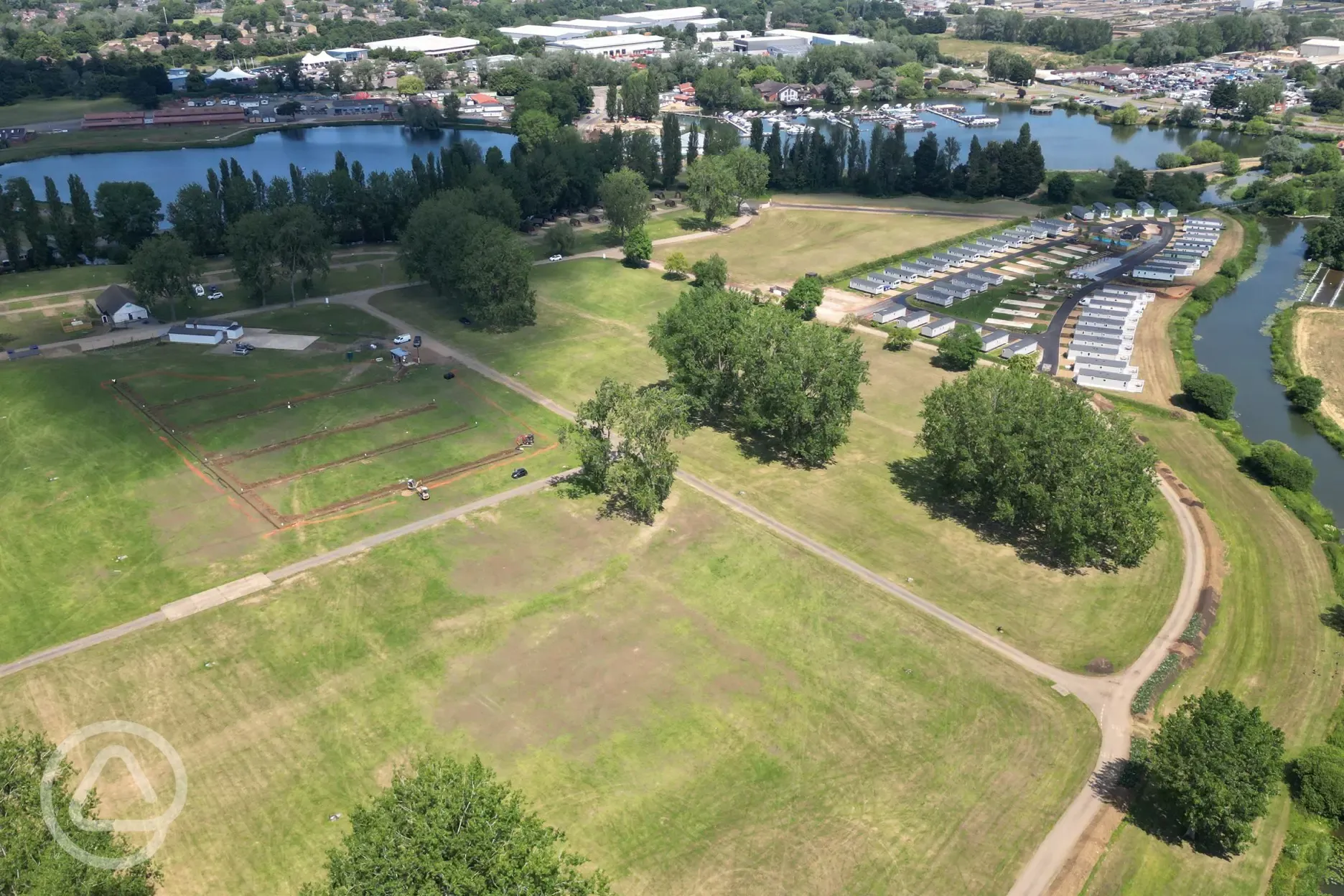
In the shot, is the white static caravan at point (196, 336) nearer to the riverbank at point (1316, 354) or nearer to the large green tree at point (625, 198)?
the large green tree at point (625, 198)

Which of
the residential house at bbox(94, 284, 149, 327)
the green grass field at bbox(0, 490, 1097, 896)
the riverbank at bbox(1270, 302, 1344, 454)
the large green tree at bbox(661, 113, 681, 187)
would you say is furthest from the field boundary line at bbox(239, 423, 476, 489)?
the large green tree at bbox(661, 113, 681, 187)

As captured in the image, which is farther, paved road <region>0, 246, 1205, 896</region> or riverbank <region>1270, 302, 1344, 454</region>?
riverbank <region>1270, 302, 1344, 454</region>

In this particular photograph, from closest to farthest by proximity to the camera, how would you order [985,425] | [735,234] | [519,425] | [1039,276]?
[985,425], [519,425], [1039,276], [735,234]

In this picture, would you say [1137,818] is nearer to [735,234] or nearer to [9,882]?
[9,882]

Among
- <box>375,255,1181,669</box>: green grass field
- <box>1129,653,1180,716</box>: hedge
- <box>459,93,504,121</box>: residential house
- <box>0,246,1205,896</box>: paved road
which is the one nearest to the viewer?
<box>0,246,1205,896</box>: paved road

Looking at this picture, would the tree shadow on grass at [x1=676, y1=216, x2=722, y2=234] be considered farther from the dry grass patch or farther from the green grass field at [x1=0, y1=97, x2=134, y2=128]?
the green grass field at [x1=0, y1=97, x2=134, y2=128]

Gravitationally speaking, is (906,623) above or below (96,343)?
below

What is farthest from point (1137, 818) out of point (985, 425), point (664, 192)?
point (664, 192)
